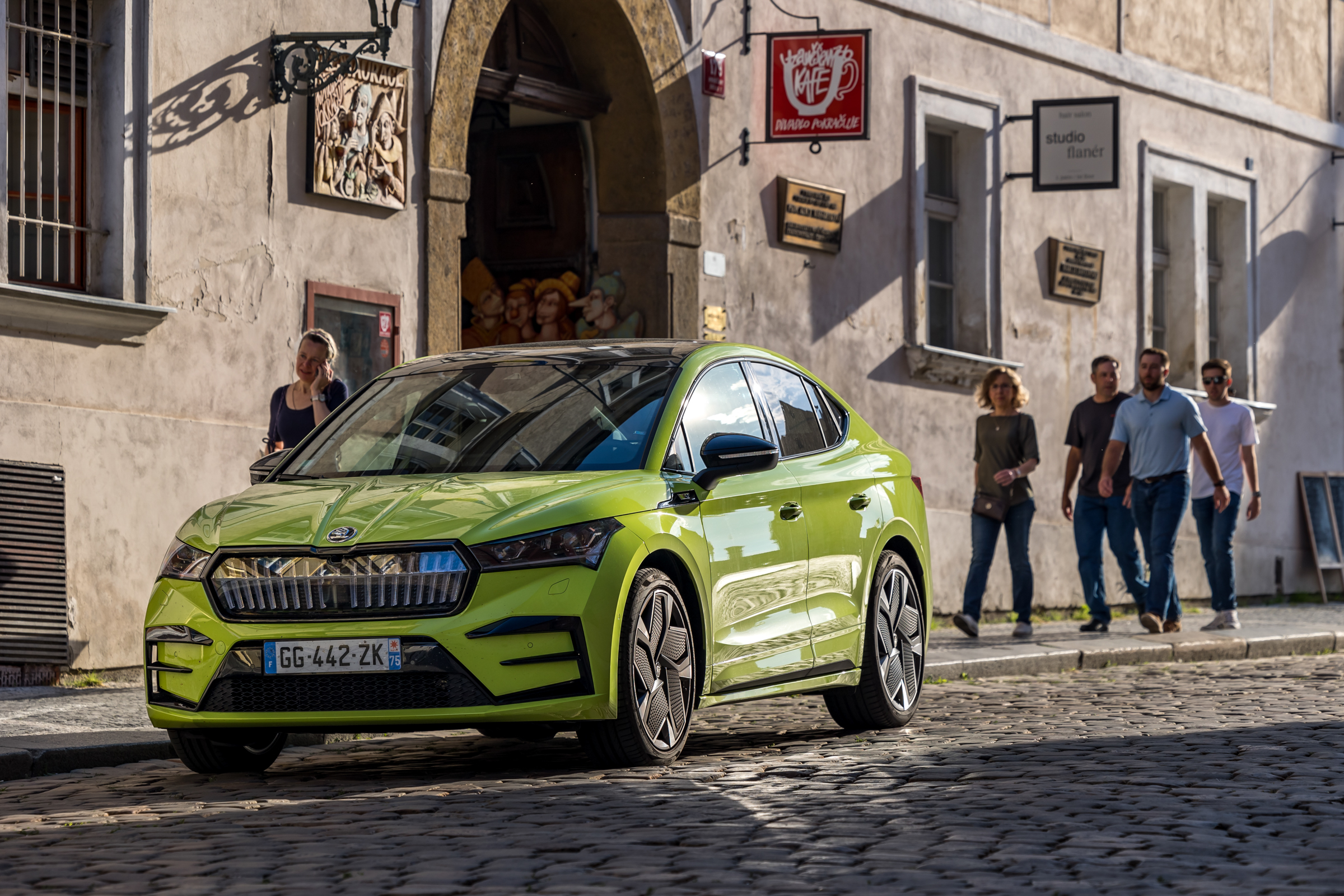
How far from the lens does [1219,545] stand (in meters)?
16.0

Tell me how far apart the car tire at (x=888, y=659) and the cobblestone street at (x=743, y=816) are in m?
0.13

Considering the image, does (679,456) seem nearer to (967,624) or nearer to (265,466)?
(265,466)

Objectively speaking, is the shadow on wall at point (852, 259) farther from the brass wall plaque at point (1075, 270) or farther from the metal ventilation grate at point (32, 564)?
the metal ventilation grate at point (32, 564)

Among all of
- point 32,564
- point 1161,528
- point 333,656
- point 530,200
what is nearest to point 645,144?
point 530,200

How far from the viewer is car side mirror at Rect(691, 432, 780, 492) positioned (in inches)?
307

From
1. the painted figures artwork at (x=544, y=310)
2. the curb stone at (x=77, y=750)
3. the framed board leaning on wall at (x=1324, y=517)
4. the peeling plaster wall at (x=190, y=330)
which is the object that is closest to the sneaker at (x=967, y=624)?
the painted figures artwork at (x=544, y=310)

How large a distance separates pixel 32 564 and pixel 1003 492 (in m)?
6.81

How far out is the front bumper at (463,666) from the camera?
6.92 meters

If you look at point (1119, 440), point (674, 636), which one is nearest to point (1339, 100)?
point (1119, 440)

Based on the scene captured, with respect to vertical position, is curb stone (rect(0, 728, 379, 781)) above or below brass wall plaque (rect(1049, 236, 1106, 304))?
below

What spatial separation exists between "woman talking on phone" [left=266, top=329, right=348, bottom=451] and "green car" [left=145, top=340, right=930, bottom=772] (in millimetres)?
2277

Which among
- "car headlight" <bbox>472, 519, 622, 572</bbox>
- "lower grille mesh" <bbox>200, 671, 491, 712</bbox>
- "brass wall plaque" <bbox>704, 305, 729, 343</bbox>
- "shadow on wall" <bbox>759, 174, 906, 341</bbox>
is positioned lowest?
"lower grille mesh" <bbox>200, 671, 491, 712</bbox>

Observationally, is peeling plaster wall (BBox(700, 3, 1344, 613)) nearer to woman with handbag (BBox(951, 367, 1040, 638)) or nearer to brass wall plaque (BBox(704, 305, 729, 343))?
brass wall plaque (BBox(704, 305, 729, 343))

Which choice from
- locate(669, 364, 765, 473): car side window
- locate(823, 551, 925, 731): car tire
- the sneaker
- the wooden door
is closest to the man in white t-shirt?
the sneaker
